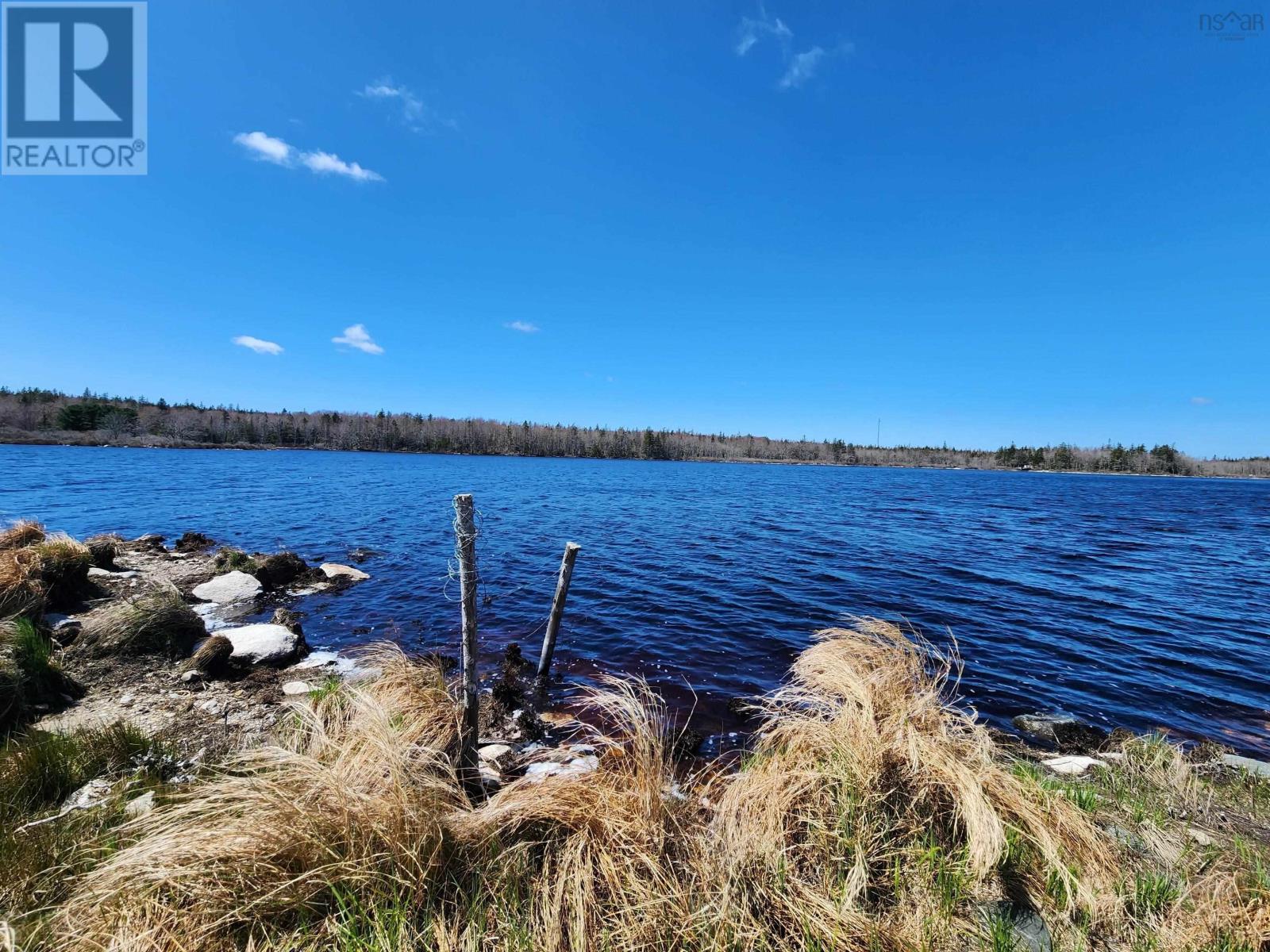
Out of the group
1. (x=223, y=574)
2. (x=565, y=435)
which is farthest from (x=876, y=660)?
(x=565, y=435)

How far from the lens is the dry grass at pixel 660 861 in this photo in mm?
2748

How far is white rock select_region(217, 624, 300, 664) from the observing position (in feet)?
28.4

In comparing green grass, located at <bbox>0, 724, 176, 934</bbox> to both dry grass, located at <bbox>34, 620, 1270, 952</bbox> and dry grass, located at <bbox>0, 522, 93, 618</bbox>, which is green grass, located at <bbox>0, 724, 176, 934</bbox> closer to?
dry grass, located at <bbox>34, 620, 1270, 952</bbox>

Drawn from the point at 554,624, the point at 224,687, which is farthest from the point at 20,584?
the point at 554,624

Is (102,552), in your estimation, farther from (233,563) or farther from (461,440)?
(461,440)

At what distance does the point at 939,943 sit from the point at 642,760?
2160mm

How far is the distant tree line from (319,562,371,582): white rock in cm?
11819

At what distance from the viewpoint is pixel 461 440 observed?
131m

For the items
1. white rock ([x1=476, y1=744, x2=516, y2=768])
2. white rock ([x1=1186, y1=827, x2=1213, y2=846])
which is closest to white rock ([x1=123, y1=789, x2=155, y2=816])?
white rock ([x1=476, y1=744, x2=516, y2=768])

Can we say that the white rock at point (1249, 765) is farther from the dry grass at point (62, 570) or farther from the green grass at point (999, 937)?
the dry grass at point (62, 570)

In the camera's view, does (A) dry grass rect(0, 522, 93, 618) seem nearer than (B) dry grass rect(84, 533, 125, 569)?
Yes

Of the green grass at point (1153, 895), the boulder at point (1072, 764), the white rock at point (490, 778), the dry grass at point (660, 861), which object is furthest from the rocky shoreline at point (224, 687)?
the boulder at point (1072, 764)

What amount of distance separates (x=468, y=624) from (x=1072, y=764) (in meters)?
8.33

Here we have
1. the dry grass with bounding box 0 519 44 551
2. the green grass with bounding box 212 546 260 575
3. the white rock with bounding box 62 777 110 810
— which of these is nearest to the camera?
the white rock with bounding box 62 777 110 810
